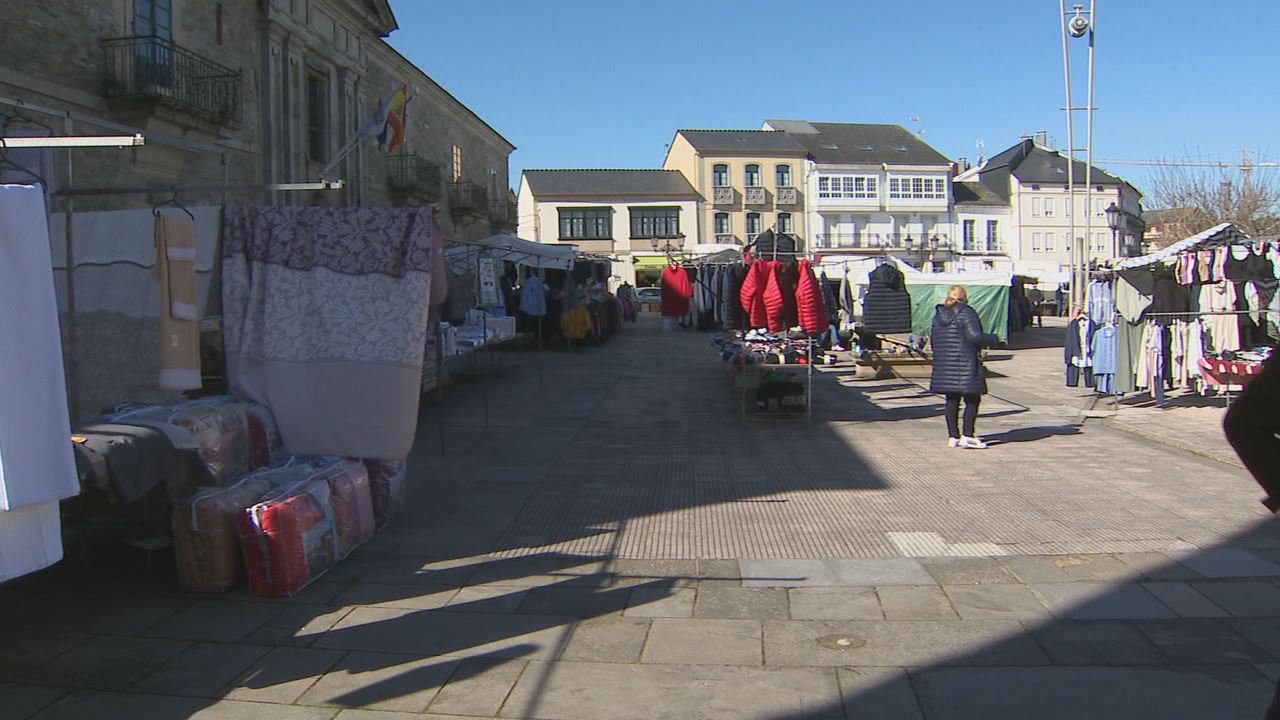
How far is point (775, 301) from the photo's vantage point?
11.1m

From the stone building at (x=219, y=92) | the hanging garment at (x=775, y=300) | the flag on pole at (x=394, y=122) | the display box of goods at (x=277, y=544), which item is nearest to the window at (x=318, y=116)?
the stone building at (x=219, y=92)

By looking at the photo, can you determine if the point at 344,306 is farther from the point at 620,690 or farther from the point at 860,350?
the point at 860,350

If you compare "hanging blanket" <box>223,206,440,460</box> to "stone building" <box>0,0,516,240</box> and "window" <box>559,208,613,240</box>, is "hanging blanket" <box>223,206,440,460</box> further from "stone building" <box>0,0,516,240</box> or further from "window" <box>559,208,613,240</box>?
"window" <box>559,208,613,240</box>

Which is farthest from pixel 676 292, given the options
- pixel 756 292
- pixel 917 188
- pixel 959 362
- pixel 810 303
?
pixel 917 188

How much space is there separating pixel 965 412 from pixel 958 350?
0.68 m

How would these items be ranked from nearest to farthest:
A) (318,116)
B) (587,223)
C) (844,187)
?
(318,116) < (587,223) < (844,187)

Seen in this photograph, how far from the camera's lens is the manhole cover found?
427 centimetres

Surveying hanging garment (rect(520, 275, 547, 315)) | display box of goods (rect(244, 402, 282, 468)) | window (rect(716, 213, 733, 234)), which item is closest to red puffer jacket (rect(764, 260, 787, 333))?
display box of goods (rect(244, 402, 282, 468))

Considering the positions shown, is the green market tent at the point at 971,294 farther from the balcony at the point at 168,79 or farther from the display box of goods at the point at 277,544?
the display box of goods at the point at 277,544

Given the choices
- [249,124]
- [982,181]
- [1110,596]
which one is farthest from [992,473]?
[982,181]

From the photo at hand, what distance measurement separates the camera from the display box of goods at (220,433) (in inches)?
214

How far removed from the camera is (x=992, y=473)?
8266 millimetres

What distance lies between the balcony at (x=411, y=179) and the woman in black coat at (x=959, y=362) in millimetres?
16183

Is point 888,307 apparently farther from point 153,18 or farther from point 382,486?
point 153,18
